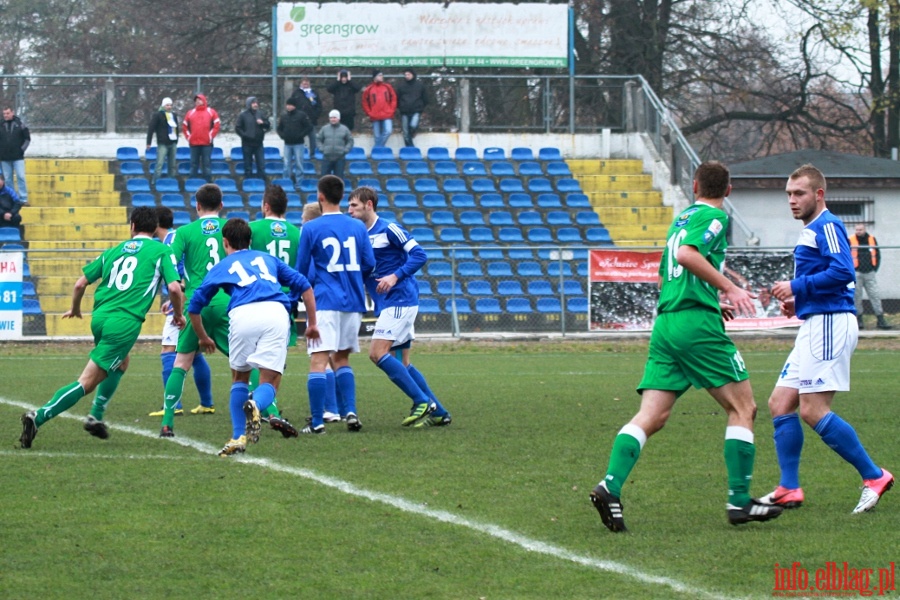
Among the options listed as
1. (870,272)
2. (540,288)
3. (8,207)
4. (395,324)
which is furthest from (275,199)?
(8,207)

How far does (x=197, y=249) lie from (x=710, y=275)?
18.2 feet

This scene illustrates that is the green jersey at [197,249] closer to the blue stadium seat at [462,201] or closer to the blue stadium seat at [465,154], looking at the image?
the blue stadium seat at [462,201]

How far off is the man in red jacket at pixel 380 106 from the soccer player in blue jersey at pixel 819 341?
21.1 m

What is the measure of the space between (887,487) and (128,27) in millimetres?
35277

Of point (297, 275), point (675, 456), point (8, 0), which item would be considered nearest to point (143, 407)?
point (297, 275)

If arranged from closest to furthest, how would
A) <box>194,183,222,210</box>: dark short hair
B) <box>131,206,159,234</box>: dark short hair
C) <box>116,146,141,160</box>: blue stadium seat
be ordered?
1. <box>131,206,159,234</box>: dark short hair
2. <box>194,183,222,210</box>: dark short hair
3. <box>116,146,141,160</box>: blue stadium seat

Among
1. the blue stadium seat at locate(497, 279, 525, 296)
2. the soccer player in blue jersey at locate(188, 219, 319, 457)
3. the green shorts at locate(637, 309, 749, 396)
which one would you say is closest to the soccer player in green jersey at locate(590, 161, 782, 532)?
the green shorts at locate(637, 309, 749, 396)

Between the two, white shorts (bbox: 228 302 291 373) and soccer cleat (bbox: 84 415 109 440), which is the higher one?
white shorts (bbox: 228 302 291 373)

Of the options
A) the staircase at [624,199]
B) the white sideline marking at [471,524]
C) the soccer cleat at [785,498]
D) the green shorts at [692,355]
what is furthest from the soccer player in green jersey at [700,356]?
the staircase at [624,199]

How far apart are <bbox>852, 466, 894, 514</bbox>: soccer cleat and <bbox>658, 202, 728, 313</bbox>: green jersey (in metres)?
1.33

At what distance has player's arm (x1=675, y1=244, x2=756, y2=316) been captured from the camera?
591cm

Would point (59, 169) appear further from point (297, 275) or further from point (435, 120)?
point (297, 275)

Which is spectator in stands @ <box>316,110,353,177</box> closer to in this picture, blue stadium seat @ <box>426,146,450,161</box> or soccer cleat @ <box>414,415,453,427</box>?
blue stadium seat @ <box>426,146,450,161</box>

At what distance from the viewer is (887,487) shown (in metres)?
6.62
